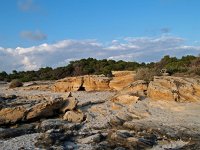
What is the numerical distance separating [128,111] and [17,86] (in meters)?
22.8

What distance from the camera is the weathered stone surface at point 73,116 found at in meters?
24.2

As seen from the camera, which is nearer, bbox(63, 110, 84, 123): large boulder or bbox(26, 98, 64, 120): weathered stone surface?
bbox(63, 110, 84, 123): large boulder

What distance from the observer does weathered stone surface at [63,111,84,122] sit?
24172 millimetres

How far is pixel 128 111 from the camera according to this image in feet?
78.7

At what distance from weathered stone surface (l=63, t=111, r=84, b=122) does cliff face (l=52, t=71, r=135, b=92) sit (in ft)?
29.3

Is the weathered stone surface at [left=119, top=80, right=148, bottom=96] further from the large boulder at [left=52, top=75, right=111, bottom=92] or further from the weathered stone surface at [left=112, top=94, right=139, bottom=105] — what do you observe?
the large boulder at [left=52, top=75, right=111, bottom=92]

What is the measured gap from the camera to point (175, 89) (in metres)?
26.0

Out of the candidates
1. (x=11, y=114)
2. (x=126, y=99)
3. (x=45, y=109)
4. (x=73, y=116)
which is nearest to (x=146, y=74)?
(x=126, y=99)

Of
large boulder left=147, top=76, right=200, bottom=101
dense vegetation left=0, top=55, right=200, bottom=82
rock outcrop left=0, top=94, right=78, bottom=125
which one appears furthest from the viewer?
dense vegetation left=0, top=55, right=200, bottom=82

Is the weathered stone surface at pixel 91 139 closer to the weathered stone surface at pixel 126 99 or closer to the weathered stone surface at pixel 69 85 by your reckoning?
the weathered stone surface at pixel 126 99

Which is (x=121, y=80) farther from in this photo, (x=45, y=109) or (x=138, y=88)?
(x=45, y=109)

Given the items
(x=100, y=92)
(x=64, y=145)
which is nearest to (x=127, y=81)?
(x=100, y=92)

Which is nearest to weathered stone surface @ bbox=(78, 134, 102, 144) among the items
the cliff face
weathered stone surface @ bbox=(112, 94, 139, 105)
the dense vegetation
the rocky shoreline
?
the rocky shoreline

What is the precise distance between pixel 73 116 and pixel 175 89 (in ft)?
21.2
